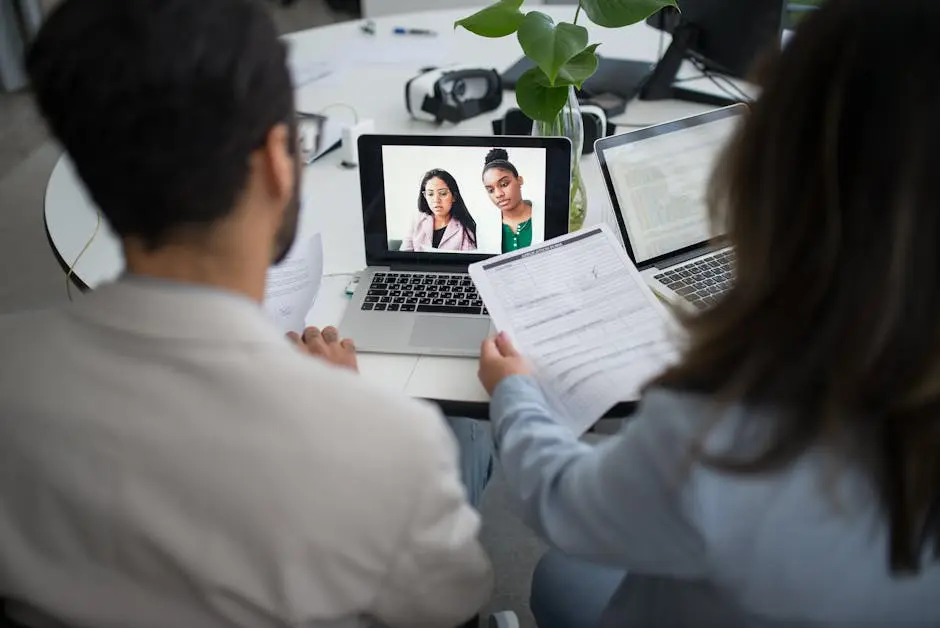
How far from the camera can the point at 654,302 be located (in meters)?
1.14

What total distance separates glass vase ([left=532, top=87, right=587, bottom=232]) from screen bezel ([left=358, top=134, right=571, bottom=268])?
0.08 metres

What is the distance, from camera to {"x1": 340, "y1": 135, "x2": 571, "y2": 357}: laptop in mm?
1209

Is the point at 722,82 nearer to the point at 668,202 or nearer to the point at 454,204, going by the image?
the point at 668,202

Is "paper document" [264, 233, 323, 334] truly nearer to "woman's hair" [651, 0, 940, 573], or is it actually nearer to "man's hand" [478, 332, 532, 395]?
"man's hand" [478, 332, 532, 395]

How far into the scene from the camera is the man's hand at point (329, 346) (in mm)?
1083

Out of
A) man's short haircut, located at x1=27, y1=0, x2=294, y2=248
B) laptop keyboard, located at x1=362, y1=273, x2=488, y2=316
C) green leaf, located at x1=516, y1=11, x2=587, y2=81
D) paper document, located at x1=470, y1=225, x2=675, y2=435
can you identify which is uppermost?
man's short haircut, located at x1=27, y1=0, x2=294, y2=248

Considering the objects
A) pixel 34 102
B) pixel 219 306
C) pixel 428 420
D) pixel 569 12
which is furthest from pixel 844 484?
pixel 569 12

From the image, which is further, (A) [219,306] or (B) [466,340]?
(B) [466,340]

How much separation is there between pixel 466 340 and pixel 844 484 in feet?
1.98

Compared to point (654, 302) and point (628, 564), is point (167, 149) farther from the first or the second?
point (654, 302)

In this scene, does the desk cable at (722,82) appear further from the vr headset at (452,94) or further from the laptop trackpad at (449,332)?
the laptop trackpad at (449,332)

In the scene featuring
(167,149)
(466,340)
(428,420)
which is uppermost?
(167,149)

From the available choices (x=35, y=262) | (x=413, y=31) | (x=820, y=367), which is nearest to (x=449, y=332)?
(x=820, y=367)

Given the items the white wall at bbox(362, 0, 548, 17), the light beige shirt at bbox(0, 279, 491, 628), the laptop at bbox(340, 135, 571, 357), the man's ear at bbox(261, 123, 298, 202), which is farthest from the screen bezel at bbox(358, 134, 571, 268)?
the white wall at bbox(362, 0, 548, 17)
